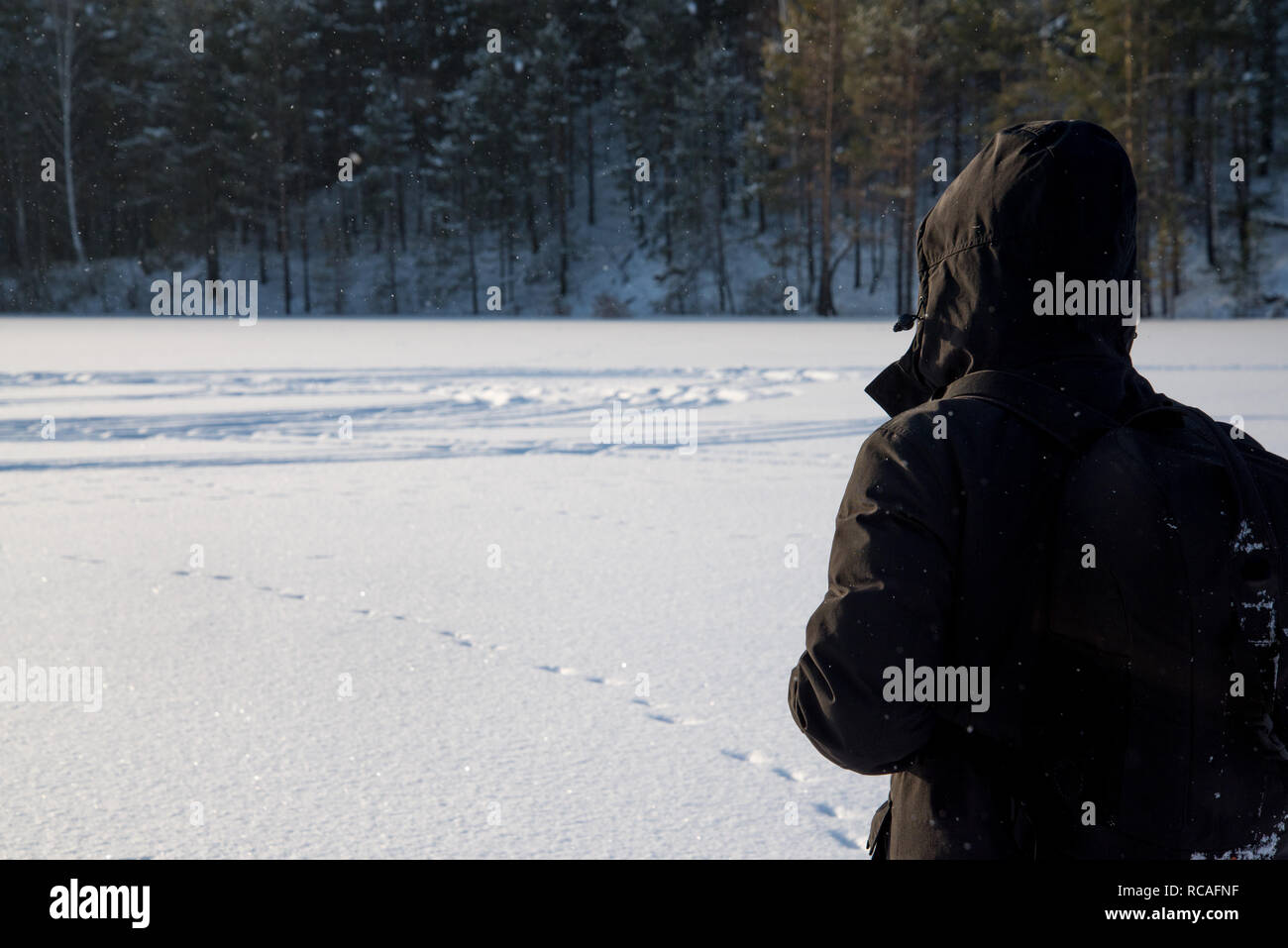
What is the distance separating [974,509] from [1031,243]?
328mm

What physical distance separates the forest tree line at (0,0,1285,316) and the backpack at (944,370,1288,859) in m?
32.9

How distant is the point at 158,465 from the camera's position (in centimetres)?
766

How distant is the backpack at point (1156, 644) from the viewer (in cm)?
111

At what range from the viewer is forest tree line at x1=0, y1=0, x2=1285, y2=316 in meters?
34.3

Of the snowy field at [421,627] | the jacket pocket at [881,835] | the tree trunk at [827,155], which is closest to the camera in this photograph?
the jacket pocket at [881,835]

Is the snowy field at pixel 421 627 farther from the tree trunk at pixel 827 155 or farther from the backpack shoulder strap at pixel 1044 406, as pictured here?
the tree trunk at pixel 827 155

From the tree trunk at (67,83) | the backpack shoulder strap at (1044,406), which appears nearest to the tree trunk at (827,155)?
the tree trunk at (67,83)

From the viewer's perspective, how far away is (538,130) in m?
43.3

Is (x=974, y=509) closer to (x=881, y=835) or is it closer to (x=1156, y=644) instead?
(x=1156, y=644)

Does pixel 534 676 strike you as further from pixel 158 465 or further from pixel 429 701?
pixel 158 465

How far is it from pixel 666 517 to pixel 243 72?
4388cm

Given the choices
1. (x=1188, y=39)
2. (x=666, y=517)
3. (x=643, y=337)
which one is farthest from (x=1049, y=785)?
(x=1188, y=39)

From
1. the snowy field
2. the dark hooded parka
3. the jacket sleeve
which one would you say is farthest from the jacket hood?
the snowy field

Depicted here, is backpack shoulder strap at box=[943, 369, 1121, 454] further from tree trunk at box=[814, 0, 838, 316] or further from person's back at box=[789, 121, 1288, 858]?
tree trunk at box=[814, 0, 838, 316]
